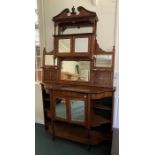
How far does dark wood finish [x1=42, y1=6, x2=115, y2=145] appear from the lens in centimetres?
215

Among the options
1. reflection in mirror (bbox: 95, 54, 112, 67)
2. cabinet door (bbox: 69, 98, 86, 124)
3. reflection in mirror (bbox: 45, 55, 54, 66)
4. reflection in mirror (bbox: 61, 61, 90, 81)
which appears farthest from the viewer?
reflection in mirror (bbox: 45, 55, 54, 66)

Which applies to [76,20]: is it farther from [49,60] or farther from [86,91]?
[86,91]

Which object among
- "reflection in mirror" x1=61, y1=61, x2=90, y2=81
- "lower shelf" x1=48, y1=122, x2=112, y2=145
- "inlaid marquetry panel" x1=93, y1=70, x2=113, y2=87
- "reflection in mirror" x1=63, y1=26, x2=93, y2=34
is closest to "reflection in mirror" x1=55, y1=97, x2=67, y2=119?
"lower shelf" x1=48, y1=122, x2=112, y2=145

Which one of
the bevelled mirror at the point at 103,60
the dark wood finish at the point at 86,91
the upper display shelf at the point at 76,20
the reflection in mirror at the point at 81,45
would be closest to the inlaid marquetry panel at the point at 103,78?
the dark wood finish at the point at 86,91

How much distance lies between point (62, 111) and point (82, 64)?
2.58ft

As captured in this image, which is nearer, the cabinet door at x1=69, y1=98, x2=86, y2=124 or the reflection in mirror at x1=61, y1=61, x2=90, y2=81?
the cabinet door at x1=69, y1=98, x2=86, y2=124

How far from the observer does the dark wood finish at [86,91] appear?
7.06ft

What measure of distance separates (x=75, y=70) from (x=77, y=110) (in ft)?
2.13

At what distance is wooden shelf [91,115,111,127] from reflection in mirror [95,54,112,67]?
78 cm

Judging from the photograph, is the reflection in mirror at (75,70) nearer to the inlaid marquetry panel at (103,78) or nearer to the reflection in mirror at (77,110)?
the inlaid marquetry panel at (103,78)

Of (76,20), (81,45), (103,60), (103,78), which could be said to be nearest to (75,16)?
(76,20)

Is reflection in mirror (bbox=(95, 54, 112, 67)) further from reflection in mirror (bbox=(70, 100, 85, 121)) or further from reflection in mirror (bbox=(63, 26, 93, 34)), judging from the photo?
reflection in mirror (bbox=(70, 100, 85, 121))
